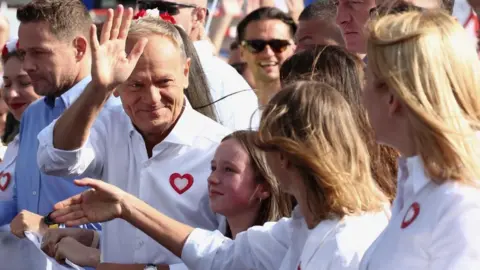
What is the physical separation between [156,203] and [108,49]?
0.58 meters

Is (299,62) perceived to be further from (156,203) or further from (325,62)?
(156,203)

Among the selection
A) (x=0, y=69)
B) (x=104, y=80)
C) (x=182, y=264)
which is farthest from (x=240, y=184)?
(x=0, y=69)

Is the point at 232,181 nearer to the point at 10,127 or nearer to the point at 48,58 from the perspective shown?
the point at 48,58

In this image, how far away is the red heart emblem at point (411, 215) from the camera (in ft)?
7.96

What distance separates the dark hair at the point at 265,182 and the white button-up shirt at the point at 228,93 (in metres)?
0.97

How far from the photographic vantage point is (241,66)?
309 inches

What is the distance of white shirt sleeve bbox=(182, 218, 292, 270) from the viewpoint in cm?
343

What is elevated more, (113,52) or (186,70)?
(113,52)

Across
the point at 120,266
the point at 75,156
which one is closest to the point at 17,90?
the point at 75,156

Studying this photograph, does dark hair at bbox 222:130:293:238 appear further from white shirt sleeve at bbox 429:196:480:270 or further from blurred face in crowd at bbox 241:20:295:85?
blurred face in crowd at bbox 241:20:295:85

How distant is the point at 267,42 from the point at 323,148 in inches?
147

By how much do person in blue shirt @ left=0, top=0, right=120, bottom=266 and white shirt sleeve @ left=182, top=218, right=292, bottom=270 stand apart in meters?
1.64

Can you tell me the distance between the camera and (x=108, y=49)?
386 centimetres

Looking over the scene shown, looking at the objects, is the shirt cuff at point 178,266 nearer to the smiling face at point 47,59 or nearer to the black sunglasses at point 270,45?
the smiling face at point 47,59
